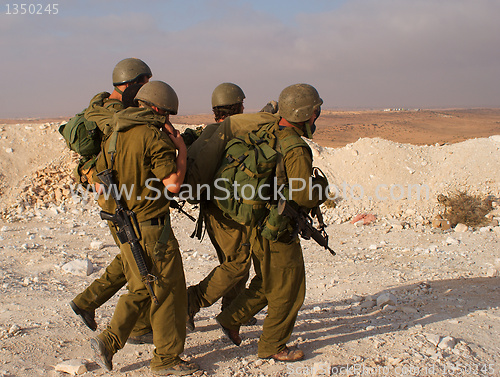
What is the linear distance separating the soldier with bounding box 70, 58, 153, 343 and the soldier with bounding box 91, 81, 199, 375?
1.70 ft

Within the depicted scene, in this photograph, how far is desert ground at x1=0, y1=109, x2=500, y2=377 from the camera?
325 centimetres

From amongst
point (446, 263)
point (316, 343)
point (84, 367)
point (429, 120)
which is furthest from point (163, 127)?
point (429, 120)

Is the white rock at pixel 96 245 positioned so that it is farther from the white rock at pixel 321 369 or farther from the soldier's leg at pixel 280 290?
the white rock at pixel 321 369

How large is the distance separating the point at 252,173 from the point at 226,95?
127cm

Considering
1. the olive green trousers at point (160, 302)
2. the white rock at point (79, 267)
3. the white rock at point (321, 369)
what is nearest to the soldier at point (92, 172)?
the olive green trousers at point (160, 302)

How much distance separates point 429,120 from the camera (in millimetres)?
57594

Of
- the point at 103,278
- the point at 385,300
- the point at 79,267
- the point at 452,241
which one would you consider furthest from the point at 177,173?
the point at 452,241

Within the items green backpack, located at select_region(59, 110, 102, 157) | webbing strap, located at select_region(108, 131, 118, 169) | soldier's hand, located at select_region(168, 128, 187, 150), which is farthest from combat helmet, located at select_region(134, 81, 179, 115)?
green backpack, located at select_region(59, 110, 102, 157)

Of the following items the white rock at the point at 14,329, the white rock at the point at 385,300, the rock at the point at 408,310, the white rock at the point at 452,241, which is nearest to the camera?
the white rock at the point at 14,329

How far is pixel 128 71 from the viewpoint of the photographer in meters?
3.62

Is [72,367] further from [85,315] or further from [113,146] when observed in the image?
[113,146]

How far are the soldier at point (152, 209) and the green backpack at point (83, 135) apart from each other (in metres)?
0.48

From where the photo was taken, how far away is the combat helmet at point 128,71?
3611 mm

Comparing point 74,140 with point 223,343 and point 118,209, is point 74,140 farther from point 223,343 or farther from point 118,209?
point 223,343
